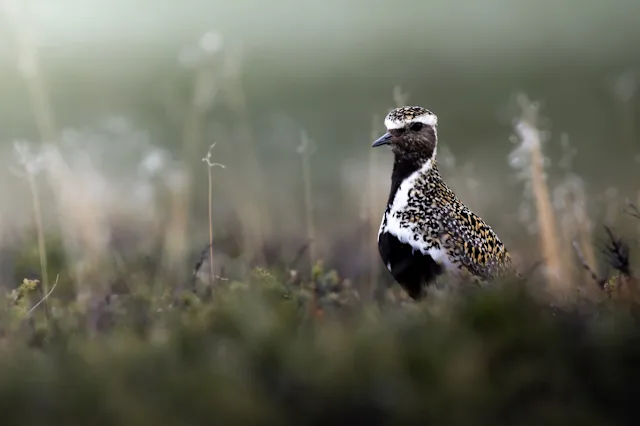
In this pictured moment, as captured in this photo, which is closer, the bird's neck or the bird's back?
the bird's back

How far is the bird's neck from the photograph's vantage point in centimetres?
506

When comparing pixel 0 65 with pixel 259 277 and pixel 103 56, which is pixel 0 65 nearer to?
pixel 103 56

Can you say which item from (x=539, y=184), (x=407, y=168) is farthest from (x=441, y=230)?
(x=539, y=184)

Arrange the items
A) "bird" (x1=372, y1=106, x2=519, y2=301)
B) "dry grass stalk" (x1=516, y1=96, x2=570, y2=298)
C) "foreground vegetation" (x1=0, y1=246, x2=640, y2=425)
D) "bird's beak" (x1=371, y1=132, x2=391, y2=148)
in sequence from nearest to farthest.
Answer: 1. "foreground vegetation" (x1=0, y1=246, x2=640, y2=425)
2. "bird" (x1=372, y1=106, x2=519, y2=301)
3. "bird's beak" (x1=371, y1=132, x2=391, y2=148)
4. "dry grass stalk" (x1=516, y1=96, x2=570, y2=298)

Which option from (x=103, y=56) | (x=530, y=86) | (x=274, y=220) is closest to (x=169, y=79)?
(x=103, y=56)

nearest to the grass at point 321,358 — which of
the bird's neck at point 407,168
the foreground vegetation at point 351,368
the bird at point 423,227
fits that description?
the foreground vegetation at point 351,368

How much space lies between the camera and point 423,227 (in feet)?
15.4

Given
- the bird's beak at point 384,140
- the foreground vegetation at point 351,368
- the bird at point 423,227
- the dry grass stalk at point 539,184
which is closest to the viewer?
the foreground vegetation at point 351,368

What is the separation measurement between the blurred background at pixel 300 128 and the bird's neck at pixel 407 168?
1.07 feet

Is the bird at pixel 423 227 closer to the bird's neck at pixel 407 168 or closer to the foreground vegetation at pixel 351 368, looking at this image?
the bird's neck at pixel 407 168

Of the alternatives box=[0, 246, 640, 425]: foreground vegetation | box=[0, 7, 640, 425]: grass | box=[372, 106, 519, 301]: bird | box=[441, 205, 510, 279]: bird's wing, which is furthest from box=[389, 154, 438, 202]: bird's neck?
box=[0, 246, 640, 425]: foreground vegetation

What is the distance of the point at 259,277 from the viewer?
3732 millimetres

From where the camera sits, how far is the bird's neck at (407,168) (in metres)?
5.06

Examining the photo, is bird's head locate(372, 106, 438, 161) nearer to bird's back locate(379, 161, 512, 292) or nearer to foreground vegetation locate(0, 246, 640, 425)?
bird's back locate(379, 161, 512, 292)
